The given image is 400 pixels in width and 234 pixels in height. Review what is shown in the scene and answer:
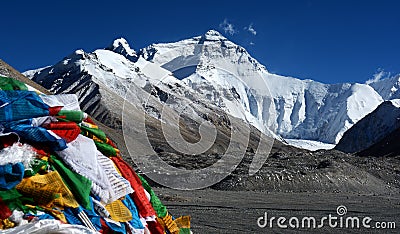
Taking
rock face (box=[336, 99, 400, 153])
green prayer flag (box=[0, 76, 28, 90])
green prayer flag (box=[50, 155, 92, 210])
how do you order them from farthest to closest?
rock face (box=[336, 99, 400, 153])
green prayer flag (box=[0, 76, 28, 90])
green prayer flag (box=[50, 155, 92, 210])

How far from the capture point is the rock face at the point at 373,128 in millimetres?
118000

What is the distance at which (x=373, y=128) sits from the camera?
12331 cm

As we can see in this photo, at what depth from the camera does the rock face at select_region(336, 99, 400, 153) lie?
11800cm

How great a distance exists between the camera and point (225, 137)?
112 meters

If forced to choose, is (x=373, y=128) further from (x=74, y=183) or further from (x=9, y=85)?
(x=74, y=183)

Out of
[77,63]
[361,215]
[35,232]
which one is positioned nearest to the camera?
[35,232]

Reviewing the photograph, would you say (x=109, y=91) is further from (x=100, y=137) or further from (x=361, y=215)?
(x=100, y=137)

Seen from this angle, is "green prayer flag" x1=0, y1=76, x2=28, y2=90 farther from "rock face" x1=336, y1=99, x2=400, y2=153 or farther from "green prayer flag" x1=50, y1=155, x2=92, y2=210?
"rock face" x1=336, y1=99, x2=400, y2=153

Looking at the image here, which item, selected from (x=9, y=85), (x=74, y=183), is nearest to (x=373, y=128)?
(x=9, y=85)

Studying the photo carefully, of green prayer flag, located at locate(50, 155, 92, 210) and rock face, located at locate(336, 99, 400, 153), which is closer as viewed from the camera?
green prayer flag, located at locate(50, 155, 92, 210)

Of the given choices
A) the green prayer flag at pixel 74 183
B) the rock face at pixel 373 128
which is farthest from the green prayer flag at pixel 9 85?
the rock face at pixel 373 128

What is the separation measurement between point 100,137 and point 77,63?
132 metres

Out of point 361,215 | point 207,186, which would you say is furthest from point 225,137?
point 361,215

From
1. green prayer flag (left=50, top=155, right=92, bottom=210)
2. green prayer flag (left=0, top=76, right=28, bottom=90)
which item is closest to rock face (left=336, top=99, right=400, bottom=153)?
green prayer flag (left=0, top=76, right=28, bottom=90)
